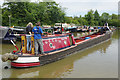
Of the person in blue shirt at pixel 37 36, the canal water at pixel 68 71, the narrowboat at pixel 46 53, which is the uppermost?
the person in blue shirt at pixel 37 36

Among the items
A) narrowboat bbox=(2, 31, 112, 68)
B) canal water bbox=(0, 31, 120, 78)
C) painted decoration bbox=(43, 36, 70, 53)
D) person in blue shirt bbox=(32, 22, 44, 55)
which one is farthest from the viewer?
painted decoration bbox=(43, 36, 70, 53)

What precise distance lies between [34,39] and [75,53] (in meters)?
4.58

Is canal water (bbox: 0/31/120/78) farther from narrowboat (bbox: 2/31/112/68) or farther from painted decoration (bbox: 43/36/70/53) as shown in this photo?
painted decoration (bbox: 43/36/70/53)

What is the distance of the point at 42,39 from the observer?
27.1 ft

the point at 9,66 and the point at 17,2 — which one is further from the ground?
the point at 17,2

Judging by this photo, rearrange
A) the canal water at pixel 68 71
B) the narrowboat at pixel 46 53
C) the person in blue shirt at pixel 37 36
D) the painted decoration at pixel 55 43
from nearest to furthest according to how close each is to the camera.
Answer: the canal water at pixel 68 71
the narrowboat at pixel 46 53
the person in blue shirt at pixel 37 36
the painted decoration at pixel 55 43

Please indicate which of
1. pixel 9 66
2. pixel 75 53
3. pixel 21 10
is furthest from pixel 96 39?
pixel 21 10

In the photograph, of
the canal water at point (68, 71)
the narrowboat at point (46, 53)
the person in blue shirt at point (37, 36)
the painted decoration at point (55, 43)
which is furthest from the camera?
the painted decoration at point (55, 43)

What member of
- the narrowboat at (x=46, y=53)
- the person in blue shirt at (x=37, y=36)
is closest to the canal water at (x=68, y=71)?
the narrowboat at (x=46, y=53)

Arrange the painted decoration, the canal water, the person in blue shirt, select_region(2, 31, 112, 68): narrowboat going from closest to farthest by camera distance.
A: 1. the canal water
2. select_region(2, 31, 112, 68): narrowboat
3. the person in blue shirt
4. the painted decoration

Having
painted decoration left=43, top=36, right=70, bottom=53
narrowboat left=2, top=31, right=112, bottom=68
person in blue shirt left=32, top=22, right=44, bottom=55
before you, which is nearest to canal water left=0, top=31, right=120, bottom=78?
narrowboat left=2, top=31, right=112, bottom=68

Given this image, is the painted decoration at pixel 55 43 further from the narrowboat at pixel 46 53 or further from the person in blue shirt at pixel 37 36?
the person in blue shirt at pixel 37 36

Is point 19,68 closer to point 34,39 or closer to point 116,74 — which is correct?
point 34,39

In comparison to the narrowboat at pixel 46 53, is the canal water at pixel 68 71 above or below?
below
